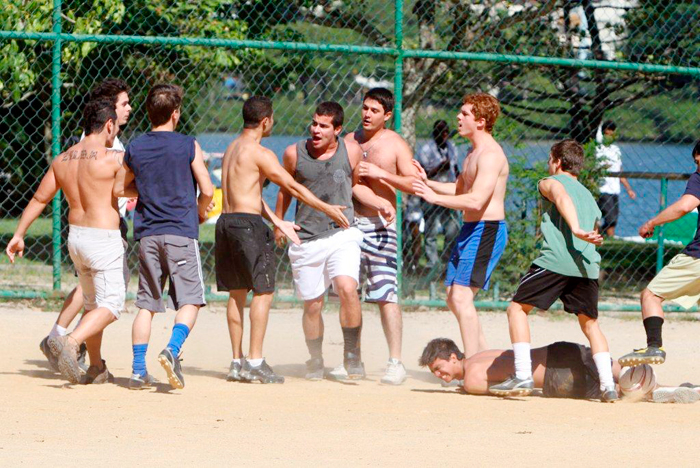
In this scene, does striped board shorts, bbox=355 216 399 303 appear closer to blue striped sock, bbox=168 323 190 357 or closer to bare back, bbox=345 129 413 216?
bare back, bbox=345 129 413 216

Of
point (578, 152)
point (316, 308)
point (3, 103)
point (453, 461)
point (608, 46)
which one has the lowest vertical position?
point (453, 461)

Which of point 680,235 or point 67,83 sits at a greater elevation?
point 67,83

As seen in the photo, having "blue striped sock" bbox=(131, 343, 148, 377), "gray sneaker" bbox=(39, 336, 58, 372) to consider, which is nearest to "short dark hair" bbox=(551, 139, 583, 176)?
"blue striped sock" bbox=(131, 343, 148, 377)

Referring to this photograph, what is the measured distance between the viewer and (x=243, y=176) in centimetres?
680

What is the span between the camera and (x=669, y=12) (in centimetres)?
1204

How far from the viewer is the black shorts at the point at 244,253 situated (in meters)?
6.80

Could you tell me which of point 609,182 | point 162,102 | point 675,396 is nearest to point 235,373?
point 162,102

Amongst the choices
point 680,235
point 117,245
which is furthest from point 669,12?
point 117,245

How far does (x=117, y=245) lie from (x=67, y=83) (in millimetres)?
4006

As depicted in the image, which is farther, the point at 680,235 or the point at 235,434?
the point at 680,235

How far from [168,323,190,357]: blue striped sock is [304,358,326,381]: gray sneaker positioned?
3.81 ft

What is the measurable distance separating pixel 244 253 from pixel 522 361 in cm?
191

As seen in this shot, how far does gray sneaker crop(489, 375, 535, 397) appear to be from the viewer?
620 cm

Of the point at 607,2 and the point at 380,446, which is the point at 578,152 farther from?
the point at 607,2
